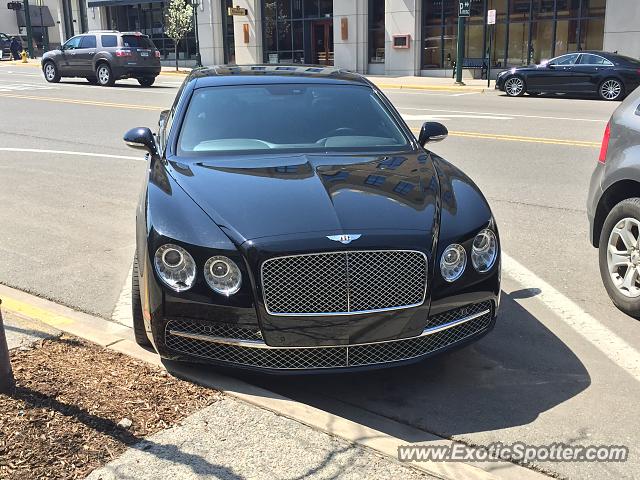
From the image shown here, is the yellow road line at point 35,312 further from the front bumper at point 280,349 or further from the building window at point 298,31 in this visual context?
the building window at point 298,31

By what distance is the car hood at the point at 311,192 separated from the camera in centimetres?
351

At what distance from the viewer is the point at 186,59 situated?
134 ft

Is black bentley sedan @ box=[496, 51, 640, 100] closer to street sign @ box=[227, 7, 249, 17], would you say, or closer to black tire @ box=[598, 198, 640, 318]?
black tire @ box=[598, 198, 640, 318]

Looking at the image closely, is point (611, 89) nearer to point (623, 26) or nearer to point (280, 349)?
point (623, 26)

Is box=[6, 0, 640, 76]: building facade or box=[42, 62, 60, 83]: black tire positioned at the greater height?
box=[6, 0, 640, 76]: building facade

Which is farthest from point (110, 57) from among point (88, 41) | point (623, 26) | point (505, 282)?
point (505, 282)

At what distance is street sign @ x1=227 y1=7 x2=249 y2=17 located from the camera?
115 feet

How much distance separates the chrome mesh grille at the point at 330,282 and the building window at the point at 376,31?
30.8 m

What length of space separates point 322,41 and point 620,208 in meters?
32.4

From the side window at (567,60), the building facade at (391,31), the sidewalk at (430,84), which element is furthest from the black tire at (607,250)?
the building facade at (391,31)

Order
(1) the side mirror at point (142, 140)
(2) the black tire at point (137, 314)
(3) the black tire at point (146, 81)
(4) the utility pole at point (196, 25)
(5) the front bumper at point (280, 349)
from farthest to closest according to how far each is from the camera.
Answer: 1. (4) the utility pole at point (196, 25)
2. (3) the black tire at point (146, 81)
3. (1) the side mirror at point (142, 140)
4. (2) the black tire at point (137, 314)
5. (5) the front bumper at point (280, 349)

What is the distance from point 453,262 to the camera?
358 cm

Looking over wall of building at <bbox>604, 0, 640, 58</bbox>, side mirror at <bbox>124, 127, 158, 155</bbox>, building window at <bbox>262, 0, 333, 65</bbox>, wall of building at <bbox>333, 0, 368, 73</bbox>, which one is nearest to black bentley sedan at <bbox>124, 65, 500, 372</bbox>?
side mirror at <bbox>124, 127, 158, 155</bbox>

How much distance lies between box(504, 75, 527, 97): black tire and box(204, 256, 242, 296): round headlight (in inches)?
797
